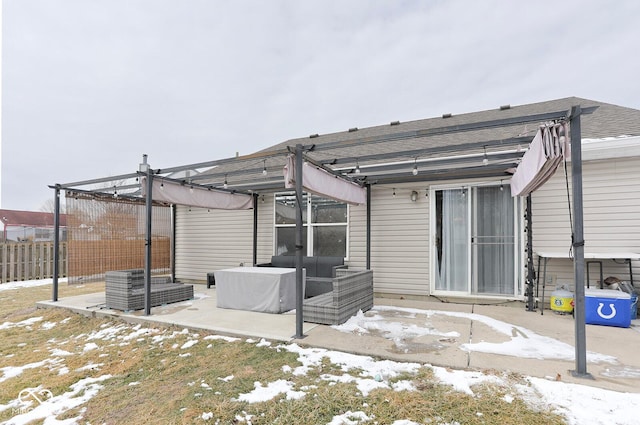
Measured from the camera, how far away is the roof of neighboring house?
23.5 m

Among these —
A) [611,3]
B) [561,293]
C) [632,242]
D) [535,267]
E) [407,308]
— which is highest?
[611,3]

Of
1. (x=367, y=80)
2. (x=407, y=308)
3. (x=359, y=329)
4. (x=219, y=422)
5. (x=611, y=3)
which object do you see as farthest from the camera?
(x=367, y=80)

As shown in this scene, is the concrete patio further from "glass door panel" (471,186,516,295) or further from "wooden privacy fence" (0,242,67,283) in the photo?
"wooden privacy fence" (0,242,67,283)

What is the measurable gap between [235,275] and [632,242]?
20.7 ft

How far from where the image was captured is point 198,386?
2.62 meters

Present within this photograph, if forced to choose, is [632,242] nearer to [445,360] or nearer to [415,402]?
[445,360]

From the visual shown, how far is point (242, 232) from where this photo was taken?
25.9ft

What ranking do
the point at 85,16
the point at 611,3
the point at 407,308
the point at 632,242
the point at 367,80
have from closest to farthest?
the point at 632,242
the point at 407,308
the point at 611,3
the point at 85,16
the point at 367,80

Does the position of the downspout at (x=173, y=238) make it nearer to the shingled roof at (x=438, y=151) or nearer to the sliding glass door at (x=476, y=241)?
the shingled roof at (x=438, y=151)

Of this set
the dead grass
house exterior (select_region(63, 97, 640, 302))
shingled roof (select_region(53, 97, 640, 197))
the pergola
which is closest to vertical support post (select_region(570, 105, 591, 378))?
the pergola

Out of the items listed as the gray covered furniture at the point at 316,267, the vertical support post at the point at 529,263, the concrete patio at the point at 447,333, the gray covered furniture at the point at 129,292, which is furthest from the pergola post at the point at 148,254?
the vertical support post at the point at 529,263

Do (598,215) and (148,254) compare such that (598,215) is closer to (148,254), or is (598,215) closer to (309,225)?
(309,225)

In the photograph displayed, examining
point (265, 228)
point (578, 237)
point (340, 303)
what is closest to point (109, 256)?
point (265, 228)

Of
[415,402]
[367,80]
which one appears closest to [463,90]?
[367,80]
